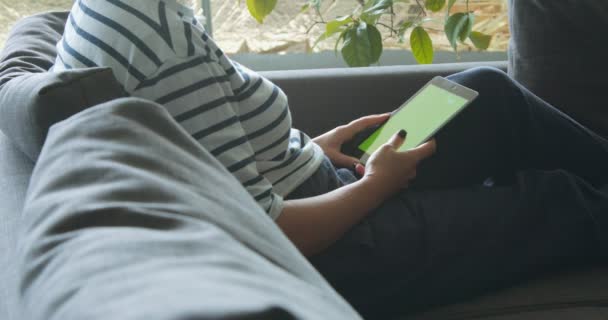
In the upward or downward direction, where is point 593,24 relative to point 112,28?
downward

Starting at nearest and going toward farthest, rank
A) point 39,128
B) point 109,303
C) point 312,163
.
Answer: point 109,303 < point 39,128 < point 312,163

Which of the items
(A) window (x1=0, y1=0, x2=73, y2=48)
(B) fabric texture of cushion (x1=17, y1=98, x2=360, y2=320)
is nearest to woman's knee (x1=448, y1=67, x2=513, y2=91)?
(B) fabric texture of cushion (x1=17, y1=98, x2=360, y2=320)

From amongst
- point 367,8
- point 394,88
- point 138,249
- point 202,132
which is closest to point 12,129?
point 202,132

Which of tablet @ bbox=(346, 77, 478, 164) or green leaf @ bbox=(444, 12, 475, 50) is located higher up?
tablet @ bbox=(346, 77, 478, 164)

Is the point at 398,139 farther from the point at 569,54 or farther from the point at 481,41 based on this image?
the point at 481,41

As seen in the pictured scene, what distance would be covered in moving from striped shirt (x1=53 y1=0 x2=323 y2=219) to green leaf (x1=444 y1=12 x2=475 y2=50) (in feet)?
2.98

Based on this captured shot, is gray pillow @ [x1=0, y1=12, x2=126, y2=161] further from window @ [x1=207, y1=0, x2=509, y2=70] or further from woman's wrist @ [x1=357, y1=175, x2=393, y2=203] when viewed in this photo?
window @ [x1=207, y1=0, x2=509, y2=70]

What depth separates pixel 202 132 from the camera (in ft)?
2.40

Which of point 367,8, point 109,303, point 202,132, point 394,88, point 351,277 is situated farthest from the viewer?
point 367,8

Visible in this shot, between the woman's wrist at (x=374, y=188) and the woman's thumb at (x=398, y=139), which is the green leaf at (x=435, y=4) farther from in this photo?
the woman's wrist at (x=374, y=188)

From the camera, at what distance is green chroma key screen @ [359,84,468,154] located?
104 cm

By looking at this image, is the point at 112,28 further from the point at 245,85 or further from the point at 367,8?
the point at 367,8

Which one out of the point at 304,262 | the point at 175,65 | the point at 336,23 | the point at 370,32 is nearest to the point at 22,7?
the point at 336,23

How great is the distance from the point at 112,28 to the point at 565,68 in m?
0.85
